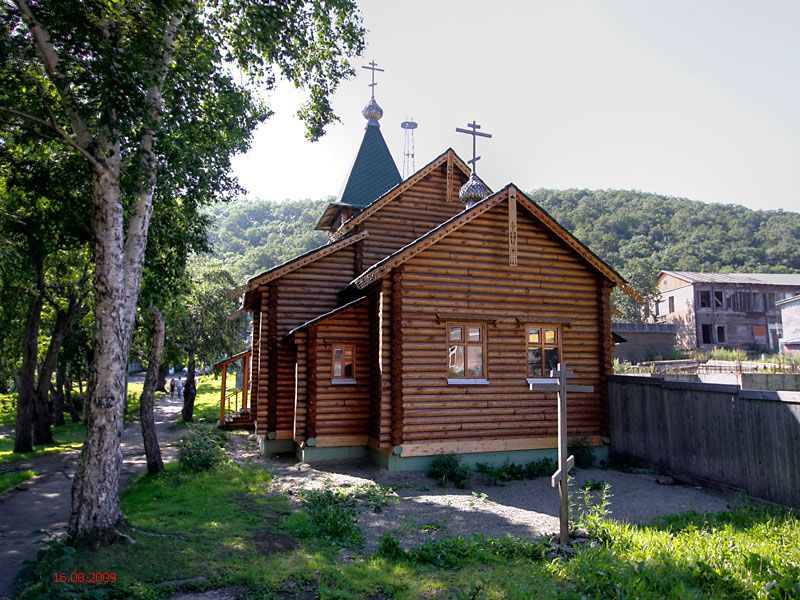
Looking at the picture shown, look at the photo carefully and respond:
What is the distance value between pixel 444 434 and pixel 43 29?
11603mm

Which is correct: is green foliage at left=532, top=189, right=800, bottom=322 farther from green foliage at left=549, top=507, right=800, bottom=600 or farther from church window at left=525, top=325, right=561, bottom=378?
green foliage at left=549, top=507, right=800, bottom=600

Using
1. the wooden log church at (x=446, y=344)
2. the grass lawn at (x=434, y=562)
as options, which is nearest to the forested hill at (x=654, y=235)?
the wooden log church at (x=446, y=344)

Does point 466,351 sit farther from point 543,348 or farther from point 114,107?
point 114,107

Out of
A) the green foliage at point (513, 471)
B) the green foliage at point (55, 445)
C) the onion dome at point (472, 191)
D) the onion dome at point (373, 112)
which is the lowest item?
the green foliage at point (55, 445)

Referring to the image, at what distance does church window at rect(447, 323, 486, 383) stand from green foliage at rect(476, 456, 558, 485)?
2.38 metres

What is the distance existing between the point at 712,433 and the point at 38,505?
1536 cm

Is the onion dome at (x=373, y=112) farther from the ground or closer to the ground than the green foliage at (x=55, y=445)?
farther from the ground

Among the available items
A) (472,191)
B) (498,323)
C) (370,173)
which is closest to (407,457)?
(498,323)

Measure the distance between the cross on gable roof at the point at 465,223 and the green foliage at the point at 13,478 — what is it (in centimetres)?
1054

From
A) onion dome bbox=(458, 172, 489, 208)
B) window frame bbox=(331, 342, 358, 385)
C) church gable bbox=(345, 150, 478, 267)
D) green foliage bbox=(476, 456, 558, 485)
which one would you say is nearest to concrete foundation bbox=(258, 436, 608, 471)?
green foliage bbox=(476, 456, 558, 485)

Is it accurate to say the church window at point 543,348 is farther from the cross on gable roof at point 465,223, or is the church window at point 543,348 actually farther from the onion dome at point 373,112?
the onion dome at point 373,112
